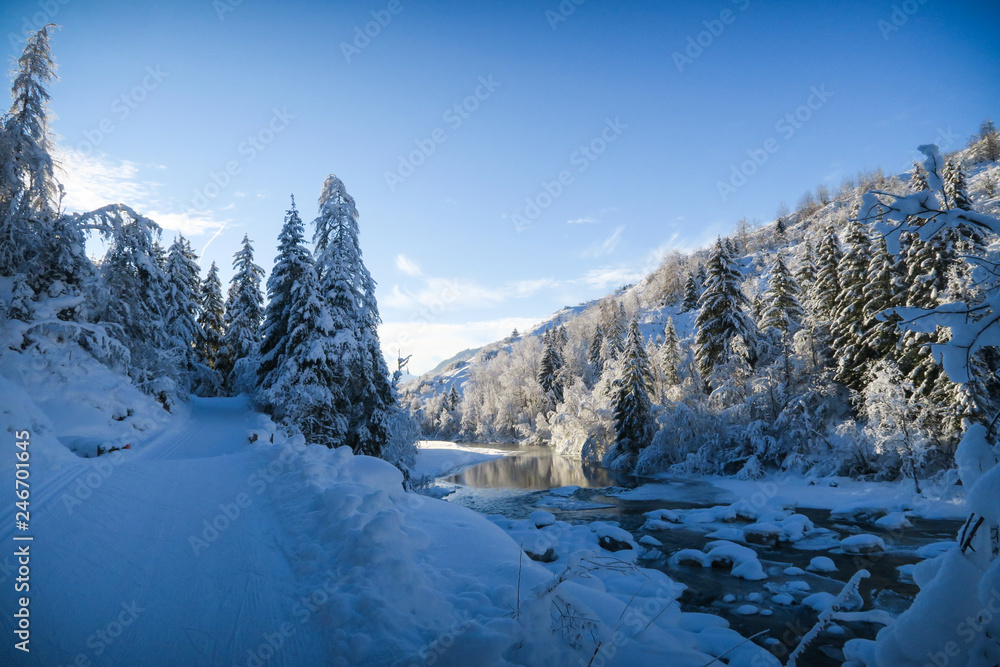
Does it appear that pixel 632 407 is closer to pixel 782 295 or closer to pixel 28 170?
pixel 782 295

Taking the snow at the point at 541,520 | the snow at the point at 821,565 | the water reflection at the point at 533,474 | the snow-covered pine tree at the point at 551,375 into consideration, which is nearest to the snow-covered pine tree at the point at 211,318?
the water reflection at the point at 533,474

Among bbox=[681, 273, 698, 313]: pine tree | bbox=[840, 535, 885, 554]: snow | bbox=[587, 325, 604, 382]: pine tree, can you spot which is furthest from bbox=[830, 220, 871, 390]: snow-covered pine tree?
bbox=[681, 273, 698, 313]: pine tree

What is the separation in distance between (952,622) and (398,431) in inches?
637

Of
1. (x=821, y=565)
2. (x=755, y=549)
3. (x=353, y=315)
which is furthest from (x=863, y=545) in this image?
(x=353, y=315)

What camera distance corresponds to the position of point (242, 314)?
87.2ft

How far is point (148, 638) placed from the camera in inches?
144

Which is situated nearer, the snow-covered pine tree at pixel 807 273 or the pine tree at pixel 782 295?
the pine tree at pixel 782 295

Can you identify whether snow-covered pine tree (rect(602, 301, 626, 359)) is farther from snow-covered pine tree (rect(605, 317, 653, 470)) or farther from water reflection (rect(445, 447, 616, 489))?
snow-covered pine tree (rect(605, 317, 653, 470))

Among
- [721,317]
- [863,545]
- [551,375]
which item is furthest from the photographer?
[551,375]

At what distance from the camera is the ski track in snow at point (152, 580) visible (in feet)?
11.7

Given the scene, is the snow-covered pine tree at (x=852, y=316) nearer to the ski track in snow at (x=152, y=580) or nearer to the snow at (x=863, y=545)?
the snow at (x=863, y=545)

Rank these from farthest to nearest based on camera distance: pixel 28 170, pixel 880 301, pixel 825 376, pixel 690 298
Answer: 1. pixel 690 298
2. pixel 825 376
3. pixel 880 301
4. pixel 28 170

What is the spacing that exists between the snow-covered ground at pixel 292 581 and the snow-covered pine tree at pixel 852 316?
19206 millimetres

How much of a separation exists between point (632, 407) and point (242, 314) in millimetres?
26758
